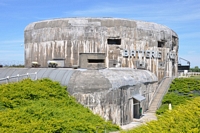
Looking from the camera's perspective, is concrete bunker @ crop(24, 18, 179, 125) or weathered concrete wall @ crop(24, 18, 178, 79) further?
weathered concrete wall @ crop(24, 18, 178, 79)

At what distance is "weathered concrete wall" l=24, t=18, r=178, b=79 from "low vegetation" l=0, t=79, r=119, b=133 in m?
10.9

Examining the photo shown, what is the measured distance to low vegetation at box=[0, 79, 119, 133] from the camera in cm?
1031

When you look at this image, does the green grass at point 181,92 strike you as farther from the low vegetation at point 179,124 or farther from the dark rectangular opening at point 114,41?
the low vegetation at point 179,124

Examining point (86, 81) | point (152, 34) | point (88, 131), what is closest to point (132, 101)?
point (86, 81)

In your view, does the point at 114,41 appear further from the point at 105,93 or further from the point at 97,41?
the point at 105,93

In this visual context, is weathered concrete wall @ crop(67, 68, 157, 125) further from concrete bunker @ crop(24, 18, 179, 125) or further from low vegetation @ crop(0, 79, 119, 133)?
concrete bunker @ crop(24, 18, 179, 125)

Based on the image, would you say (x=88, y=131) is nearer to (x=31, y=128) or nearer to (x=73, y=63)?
(x=31, y=128)

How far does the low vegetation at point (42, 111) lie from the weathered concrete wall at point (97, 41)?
10.9m

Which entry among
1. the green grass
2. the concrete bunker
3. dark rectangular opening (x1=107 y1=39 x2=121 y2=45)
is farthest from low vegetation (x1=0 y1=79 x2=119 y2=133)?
dark rectangular opening (x1=107 y1=39 x2=121 y2=45)

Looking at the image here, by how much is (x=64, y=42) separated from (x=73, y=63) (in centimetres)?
234

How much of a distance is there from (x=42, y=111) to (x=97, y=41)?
15700mm

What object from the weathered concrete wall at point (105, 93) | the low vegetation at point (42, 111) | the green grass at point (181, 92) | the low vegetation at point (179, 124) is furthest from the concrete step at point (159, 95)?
the low vegetation at point (179, 124)

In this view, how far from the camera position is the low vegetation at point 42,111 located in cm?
1031

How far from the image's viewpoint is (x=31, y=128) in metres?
10.0
